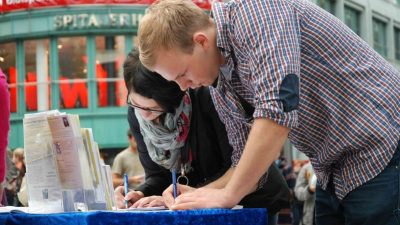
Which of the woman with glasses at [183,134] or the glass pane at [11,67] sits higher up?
the woman with glasses at [183,134]

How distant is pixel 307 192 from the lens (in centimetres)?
811

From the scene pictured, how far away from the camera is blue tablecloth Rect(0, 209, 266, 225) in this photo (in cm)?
167

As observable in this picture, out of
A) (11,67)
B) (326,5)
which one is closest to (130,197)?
(326,5)

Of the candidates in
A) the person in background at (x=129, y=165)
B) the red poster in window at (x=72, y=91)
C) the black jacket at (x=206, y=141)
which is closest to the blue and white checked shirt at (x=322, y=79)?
the black jacket at (x=206, y=141)

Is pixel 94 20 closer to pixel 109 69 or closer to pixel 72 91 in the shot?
pixel 109 69

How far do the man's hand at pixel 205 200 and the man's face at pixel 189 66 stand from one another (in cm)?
31

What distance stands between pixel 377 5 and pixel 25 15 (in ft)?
33.3

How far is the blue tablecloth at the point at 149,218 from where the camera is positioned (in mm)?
1671

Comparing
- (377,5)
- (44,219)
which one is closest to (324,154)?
(44,219)

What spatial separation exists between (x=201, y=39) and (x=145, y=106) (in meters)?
0.58

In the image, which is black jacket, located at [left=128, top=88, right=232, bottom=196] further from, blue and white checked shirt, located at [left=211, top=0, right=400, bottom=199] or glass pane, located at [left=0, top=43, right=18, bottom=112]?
glass pane, located at [left=0, top=43, right=18, bottom=112]

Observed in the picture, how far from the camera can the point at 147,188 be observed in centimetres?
260

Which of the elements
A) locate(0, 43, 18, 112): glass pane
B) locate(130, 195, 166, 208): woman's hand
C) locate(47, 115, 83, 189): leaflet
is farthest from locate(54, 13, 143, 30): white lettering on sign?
locate(47, 115, 83, 189): leaflet

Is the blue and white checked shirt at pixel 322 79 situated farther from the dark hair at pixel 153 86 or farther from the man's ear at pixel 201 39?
the dark hair at pixel 153 86
